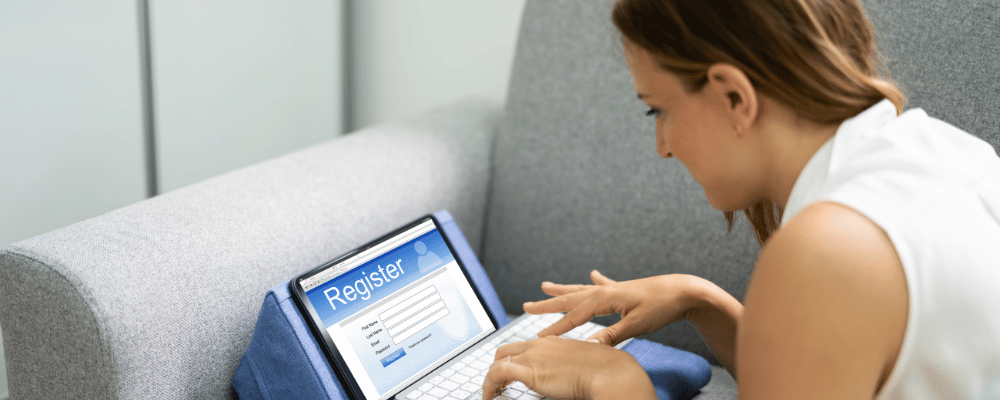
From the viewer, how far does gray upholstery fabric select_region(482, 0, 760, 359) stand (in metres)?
A: 1.08

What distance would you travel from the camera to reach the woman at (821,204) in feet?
1.57

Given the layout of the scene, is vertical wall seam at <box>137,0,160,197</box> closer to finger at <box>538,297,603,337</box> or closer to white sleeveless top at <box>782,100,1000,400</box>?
finger at <box>538,297,603,337</box>

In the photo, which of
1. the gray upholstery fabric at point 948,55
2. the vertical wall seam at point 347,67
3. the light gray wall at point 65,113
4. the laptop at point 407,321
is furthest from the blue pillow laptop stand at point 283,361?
the vertical wall seam at point 347,67

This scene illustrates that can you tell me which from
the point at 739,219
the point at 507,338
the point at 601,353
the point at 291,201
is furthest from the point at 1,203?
the point at 739,219

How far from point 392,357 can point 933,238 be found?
1.72ft

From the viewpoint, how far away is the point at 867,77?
1.91 feet

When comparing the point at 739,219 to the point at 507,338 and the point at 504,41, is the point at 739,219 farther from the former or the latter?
the point at 504,41

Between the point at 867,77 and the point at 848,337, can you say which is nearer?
the point at 848,337

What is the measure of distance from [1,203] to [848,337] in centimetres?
106

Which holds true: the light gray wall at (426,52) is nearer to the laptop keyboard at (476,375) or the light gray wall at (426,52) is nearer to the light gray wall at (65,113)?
the light gray wall at (65,113)

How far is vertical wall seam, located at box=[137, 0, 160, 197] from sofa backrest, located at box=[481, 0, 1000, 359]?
573mm

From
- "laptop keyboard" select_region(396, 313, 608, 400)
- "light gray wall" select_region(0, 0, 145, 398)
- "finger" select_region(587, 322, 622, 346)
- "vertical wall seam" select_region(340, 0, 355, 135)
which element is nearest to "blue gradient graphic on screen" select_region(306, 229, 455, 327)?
"laptop keyboard" select_region(396, 313, 608, 400)

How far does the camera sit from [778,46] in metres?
0.54

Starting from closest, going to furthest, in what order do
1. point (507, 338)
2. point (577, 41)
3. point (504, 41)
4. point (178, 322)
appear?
point (178, 322), point (507, 338), point (577, 41), point (504, 41)
